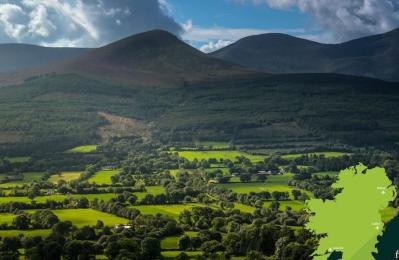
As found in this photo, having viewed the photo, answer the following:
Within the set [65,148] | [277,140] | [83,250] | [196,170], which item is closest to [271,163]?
[196,170]

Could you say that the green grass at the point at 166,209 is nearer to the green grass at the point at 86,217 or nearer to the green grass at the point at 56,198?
the green grass at the point at 86,217

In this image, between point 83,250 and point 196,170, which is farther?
point 196,170

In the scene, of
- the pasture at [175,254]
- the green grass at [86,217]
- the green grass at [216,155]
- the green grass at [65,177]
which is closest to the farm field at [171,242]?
the pasture at [175,254]

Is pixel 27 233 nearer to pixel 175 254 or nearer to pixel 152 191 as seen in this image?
pixel 175 254

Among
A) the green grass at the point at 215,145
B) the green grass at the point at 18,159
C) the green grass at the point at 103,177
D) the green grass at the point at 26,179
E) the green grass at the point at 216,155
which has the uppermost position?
the green grass at the point at 215,145

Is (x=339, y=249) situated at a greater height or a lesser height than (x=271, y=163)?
greater

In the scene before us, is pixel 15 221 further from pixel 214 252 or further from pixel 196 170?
pixel 196 170
